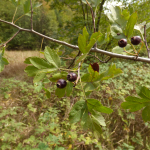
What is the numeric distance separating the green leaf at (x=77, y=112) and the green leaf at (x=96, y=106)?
0.07ft

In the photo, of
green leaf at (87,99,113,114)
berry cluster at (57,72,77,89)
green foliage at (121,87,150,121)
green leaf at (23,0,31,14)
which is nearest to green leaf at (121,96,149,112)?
green foliage at (121,87,150,121)

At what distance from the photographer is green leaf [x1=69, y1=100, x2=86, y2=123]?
34cm

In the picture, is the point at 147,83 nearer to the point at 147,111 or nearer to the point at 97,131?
the point at 147,111

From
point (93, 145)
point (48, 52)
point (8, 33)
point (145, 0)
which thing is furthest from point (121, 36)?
point (8, 33)

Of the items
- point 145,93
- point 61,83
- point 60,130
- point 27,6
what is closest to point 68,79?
point 61,83

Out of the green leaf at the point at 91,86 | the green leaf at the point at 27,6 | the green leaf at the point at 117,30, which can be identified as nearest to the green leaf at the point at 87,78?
the green leaf at the point at 91,86

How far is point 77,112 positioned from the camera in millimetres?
346

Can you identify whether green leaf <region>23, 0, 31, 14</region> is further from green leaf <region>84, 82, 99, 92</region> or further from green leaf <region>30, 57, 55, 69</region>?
green leaf <region>84, 82, 99, 92</region>

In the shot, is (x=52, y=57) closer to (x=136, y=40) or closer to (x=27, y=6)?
(x=136, y=40)

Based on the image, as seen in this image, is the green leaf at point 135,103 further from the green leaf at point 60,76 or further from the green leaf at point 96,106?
the green leaf at point 60,76

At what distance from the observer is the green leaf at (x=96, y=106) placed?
0.32 m

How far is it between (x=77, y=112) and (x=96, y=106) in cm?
7

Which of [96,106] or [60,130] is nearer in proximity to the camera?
[96,106]

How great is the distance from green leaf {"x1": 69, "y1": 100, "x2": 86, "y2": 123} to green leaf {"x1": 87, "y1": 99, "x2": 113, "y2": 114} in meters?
0.02
